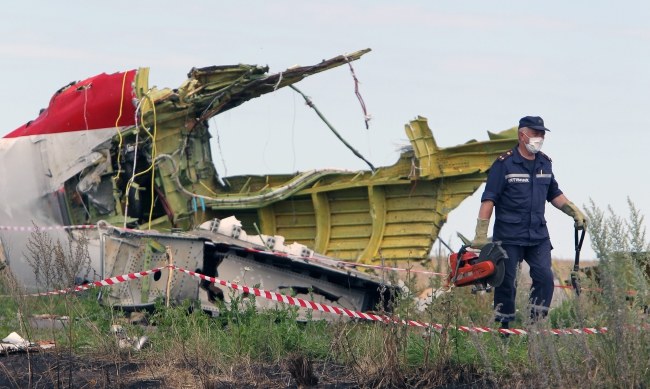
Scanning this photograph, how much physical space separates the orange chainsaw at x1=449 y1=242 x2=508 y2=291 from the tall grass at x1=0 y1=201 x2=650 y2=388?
562 millimetres

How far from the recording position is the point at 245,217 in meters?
14.5

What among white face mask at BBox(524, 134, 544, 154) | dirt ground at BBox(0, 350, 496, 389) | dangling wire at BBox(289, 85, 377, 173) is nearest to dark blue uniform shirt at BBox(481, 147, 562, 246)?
white face mask at BBox(524, 134, 544, 154)

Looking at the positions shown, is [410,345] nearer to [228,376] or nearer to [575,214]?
[228,376]

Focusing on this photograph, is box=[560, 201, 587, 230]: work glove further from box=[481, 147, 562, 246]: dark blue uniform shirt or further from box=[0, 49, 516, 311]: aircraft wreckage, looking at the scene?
box=[0, 49, 516, 311]: aircraft wreckage

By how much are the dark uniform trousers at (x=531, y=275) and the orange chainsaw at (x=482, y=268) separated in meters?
0.19

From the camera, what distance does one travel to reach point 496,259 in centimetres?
943

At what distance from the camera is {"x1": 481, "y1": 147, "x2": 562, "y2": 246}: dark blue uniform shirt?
976 cm

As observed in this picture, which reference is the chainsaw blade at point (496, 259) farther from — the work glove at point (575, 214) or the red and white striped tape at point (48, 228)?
the red and white striped tape at point (48, 228)

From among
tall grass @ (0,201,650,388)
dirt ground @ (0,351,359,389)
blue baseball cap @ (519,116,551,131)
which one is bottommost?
dirt ground @ (0,351,359,389)

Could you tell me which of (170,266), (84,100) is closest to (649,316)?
(170,266)

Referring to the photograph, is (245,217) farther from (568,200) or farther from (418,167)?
(568,200)

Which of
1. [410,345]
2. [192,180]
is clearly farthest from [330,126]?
[410,345]

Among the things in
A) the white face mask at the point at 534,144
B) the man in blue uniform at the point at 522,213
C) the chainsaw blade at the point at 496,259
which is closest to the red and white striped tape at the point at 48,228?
the man in blue uniform at the point at 522,213

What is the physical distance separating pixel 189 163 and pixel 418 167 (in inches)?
109
